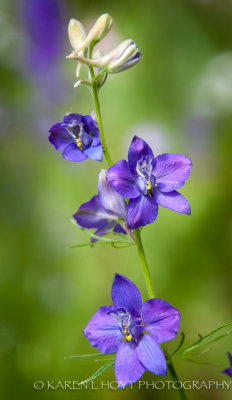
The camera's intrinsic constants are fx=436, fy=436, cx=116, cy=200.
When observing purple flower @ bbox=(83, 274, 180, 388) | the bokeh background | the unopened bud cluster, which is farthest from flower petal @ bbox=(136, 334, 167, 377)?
the bokeh background

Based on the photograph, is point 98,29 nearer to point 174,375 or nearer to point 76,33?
point 76,33

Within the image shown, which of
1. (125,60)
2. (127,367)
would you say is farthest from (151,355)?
(125,60)

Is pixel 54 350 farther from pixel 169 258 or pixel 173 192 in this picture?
pixel 173 192

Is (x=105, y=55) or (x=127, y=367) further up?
(x=105, y=55)

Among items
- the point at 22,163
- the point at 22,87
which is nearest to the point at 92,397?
the point at 22,163

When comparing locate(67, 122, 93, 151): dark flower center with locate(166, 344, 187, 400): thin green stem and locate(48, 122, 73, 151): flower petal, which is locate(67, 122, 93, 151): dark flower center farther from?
locate(166, 344, 187, 400): thin green stem

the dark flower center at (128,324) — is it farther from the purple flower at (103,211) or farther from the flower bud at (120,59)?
the flower bud at (120,59)

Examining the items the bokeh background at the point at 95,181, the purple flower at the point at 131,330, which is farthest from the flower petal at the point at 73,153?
the bokeh background at the point at 95,181

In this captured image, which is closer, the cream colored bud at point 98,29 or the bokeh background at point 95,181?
the cream colored bud at point 98,29

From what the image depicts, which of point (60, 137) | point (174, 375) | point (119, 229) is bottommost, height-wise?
point (174, 375)
